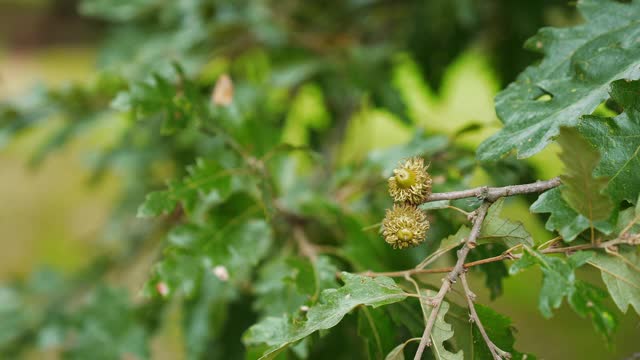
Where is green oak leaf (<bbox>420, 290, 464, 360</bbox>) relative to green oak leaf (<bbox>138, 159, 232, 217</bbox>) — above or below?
below

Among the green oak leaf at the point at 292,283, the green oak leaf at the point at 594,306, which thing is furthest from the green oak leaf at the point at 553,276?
the green oak leaf at the point at 292,283

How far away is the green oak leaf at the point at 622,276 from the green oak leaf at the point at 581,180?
0.04 metres

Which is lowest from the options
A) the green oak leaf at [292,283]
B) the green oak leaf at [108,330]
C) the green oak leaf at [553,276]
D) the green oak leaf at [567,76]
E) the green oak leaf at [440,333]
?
the green oak leaf at [108,330]

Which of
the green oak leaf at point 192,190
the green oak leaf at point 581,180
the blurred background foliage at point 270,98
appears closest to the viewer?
the green oak leaf at point 581,180

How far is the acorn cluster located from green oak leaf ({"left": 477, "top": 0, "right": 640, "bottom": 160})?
7 centimetres

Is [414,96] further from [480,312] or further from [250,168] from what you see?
[480,312]

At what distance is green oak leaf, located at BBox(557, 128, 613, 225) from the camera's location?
0.46 meters

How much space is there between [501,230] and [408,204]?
0.25 feet

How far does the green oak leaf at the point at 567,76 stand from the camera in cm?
54

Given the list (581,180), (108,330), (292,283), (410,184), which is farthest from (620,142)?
(108,330)

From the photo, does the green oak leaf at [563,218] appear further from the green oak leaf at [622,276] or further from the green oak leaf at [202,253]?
the green oak leaf at [202,253]

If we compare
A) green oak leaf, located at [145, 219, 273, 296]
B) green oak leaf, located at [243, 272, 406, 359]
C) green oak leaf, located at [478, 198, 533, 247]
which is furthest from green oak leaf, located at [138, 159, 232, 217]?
green oak leaf, located at [478, 198, 533, 247]

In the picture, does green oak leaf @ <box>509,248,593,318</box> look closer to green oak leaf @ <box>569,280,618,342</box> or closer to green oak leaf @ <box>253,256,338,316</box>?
green oak leaf @ <box>569,280,618,342</box>

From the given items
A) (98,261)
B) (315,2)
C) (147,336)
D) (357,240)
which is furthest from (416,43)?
(98,261)
